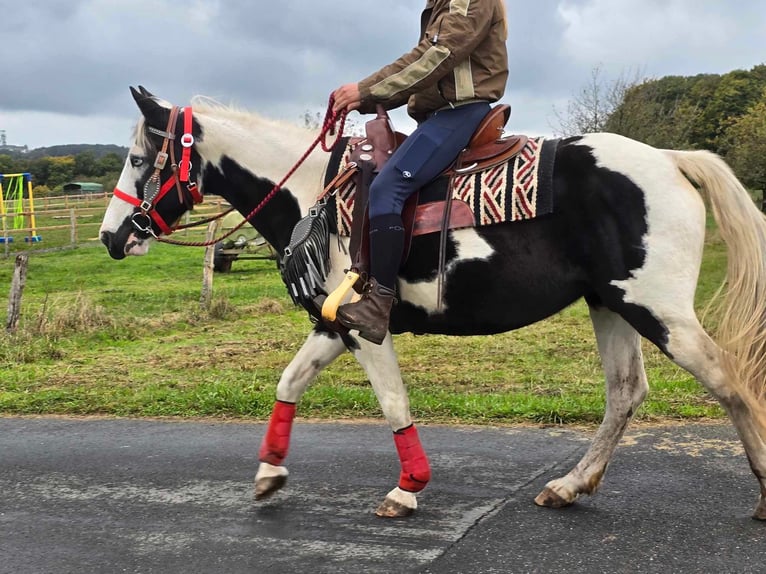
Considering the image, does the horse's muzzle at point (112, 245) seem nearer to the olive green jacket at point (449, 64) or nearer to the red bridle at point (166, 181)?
the red bridle at point (166, 181)

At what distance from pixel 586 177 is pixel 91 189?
256ft

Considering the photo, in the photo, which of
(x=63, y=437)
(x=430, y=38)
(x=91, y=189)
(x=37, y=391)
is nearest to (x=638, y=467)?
(x=430, y=38)

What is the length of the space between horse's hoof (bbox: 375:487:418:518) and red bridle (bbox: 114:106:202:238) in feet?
6.96

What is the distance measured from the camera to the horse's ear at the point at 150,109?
441 centimetres

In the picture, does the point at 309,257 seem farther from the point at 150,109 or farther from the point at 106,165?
the point at 106,165

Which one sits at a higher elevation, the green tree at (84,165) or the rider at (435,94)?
the green tree at (84,165)

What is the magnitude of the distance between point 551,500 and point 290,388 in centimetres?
160

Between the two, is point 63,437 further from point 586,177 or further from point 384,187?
point 586,177

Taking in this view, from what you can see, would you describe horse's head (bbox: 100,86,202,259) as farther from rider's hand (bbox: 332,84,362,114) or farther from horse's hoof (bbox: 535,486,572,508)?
horse's hoof (bbox: 535,486,572,508)

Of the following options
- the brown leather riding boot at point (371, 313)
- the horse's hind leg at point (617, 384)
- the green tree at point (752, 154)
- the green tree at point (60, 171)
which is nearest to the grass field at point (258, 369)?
the horse's hind leg at point (617, 384)

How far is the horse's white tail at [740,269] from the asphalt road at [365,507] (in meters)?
0.79

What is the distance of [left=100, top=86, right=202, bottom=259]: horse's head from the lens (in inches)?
174

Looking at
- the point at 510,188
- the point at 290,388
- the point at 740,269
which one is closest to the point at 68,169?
the point at 290,388

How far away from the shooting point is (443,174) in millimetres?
3947
